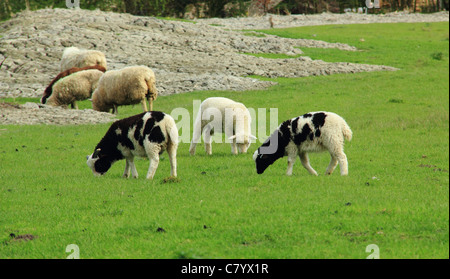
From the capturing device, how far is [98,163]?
46.3 ft

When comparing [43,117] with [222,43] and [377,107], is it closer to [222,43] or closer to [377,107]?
[377,107]

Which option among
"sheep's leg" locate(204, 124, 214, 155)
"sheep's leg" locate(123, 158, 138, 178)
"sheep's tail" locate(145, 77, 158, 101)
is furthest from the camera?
"sheep's tail" locate(145, 77, 158, 101)

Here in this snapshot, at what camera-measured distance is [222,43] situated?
45.7m

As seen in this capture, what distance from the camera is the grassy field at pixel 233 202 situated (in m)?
8.45

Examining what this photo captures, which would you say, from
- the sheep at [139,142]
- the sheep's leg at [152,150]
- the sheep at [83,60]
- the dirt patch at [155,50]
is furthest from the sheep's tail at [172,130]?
the sheep at [83,60]

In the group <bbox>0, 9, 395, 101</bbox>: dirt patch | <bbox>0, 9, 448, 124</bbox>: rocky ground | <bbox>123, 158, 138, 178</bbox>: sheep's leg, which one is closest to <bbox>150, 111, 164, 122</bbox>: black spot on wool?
<bbox>123, 158, 138, 178</bbox>: sheep's leg

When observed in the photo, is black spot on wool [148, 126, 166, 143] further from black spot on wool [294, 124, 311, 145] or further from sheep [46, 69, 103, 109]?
sheep [46, 69, 103, 109]

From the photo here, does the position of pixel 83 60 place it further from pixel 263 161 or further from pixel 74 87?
pixel 263 161

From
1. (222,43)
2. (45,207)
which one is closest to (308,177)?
(45,207)

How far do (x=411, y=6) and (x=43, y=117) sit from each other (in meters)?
59.1

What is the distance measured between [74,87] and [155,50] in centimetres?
1462

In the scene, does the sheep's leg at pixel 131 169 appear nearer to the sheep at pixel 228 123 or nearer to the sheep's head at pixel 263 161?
the sheep's head at pixel 263 161

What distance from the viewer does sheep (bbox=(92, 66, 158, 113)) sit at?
25.4 meters

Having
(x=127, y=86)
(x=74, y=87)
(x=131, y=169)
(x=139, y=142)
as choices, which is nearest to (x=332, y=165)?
(x=139, y=142)
